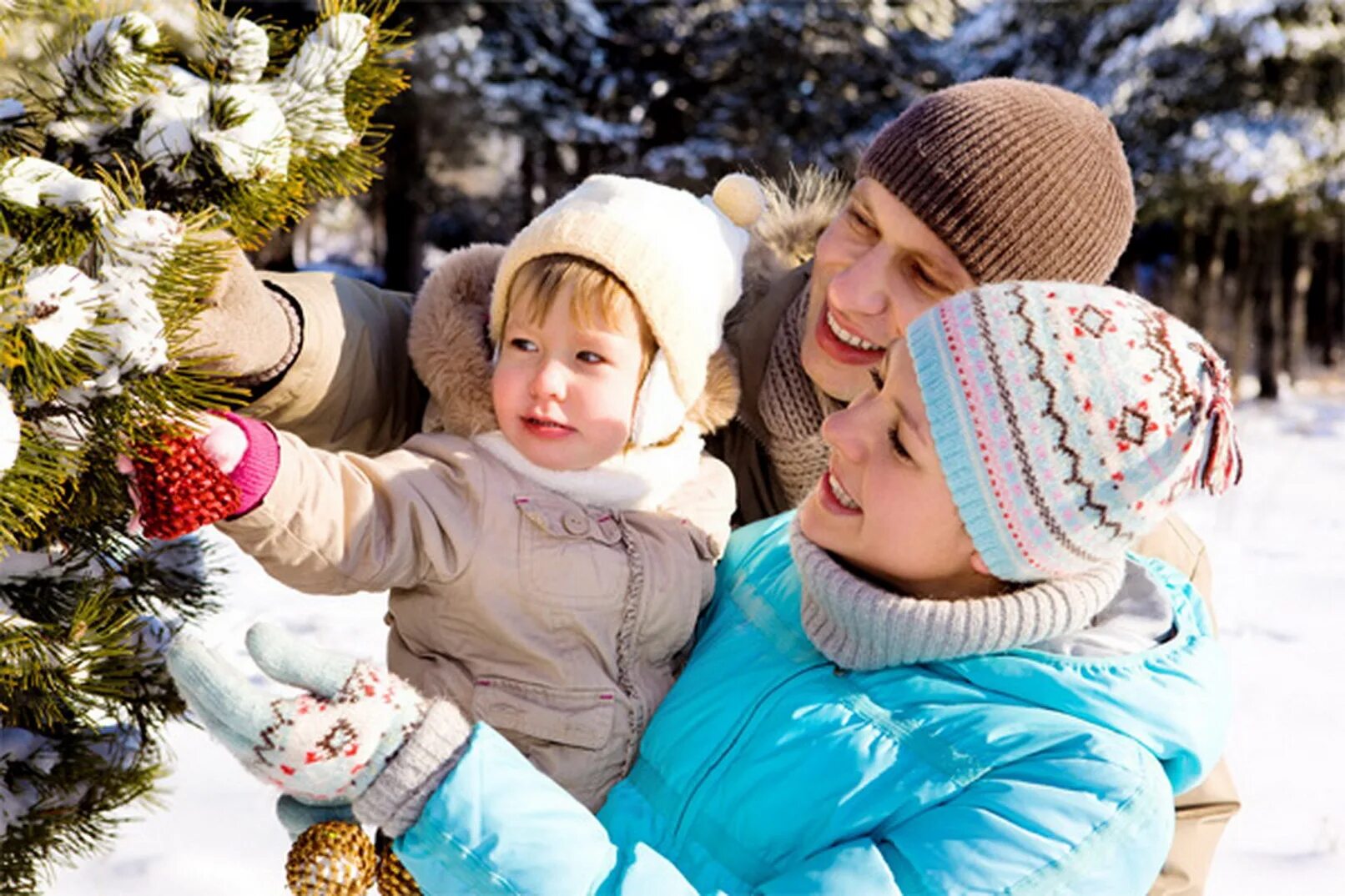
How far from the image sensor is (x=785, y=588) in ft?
6.52

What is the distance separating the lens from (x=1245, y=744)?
447cm

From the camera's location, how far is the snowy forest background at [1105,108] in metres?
8.58

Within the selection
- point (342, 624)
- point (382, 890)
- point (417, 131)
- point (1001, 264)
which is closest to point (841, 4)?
point (417, 131)

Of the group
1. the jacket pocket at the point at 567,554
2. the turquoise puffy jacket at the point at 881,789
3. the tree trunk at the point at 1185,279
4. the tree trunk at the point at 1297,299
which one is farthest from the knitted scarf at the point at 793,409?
the tree trunk at the point at 1185,279

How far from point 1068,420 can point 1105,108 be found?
44.3ft

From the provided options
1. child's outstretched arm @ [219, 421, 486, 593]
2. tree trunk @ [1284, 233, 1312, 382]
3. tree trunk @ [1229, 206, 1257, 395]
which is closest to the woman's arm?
child's outstretched arm @ [219, 421, 486, 593]

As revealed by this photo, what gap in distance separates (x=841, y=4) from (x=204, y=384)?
1577cm

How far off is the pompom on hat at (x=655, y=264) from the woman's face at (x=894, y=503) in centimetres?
42

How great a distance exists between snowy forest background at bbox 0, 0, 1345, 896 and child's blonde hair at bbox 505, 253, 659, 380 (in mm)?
3476

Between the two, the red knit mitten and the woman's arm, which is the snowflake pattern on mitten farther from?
the red knit mitten

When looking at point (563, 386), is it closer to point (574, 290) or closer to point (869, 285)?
point (574, 290)

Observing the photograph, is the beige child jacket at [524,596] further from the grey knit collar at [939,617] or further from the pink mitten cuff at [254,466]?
the grey knit collar at [939,617]

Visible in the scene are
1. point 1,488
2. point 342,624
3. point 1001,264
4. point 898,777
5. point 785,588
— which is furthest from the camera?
point 342,624

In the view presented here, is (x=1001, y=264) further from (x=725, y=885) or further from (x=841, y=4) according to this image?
(x=841, y=4)
